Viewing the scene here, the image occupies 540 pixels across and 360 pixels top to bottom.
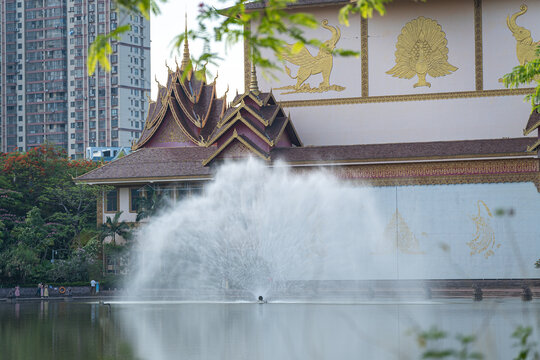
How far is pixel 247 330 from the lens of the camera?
19.1m

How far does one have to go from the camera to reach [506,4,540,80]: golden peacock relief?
117 feet

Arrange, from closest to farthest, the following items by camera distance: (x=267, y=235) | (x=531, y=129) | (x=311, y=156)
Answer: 1. (x=531, y=129)
2. (x=267, y=235)
3. (x=311, y=156)

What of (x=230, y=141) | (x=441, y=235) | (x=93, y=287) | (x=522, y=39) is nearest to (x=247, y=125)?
(x=230, y=141)

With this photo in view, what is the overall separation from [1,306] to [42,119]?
228 ft

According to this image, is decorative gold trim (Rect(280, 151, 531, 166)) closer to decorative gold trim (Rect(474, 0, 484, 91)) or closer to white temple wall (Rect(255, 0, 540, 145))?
white temple wall (Rect(255, 0, 540, 145))

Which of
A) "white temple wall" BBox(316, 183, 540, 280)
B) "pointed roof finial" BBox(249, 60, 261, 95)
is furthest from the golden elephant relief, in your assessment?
"pointed roof finial" BBox(249, 60, 261, 95)

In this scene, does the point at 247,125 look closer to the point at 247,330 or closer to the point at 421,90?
the point at 421,90

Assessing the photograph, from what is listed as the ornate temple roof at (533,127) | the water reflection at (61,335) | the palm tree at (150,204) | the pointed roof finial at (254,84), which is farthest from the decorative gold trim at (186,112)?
the ornate temple roof at (533,127)

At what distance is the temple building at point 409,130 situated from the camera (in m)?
32.4

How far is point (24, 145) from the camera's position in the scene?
330 feet

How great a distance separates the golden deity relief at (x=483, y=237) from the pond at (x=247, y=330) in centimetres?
448

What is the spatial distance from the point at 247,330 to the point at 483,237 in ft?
52.1

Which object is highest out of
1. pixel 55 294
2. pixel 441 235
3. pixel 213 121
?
pixel 213 121

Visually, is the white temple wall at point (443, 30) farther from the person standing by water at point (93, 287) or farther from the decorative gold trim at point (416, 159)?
the person standing by water at point (93, 287)
